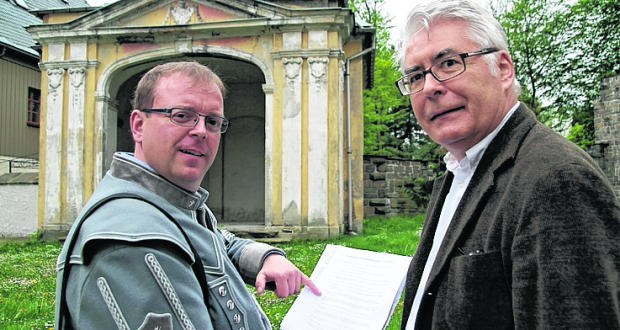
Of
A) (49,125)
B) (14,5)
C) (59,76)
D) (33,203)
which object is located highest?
(14,5)

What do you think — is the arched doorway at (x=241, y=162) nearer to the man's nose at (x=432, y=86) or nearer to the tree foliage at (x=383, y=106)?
the tree foliage at (x=383, y=106)

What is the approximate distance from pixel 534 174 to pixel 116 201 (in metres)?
1.12

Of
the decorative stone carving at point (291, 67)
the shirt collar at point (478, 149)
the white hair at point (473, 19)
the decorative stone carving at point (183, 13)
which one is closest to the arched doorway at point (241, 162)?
the decorative stone carving at point (183, 13)

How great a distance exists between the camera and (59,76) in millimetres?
11422

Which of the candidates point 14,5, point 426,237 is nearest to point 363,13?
point 14,5

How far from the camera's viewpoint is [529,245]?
1157 mm

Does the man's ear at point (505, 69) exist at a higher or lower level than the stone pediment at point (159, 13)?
lower

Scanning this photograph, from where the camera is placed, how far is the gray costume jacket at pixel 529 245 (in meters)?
1.08

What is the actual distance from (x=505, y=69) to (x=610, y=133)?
22.3 m

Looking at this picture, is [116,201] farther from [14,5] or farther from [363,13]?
[363,13]

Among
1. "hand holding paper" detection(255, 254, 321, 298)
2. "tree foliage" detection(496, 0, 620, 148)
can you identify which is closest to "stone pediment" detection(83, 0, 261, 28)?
"hand holding paper" detection(255, 254, 321, 298)

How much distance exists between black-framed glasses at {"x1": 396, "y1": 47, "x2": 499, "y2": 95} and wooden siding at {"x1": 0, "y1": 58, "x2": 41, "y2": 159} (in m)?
19.8

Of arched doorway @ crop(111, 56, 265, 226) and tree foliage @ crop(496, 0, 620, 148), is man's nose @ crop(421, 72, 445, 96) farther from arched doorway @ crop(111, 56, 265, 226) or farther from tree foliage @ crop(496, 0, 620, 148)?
tree foliage @ crop(496, 0, 620, 148)

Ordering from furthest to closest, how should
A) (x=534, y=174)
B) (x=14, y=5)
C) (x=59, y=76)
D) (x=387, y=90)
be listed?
(x=387, y=90) < (x=14, y=5) < (x=59, y=76) < (x=534, y=174)
